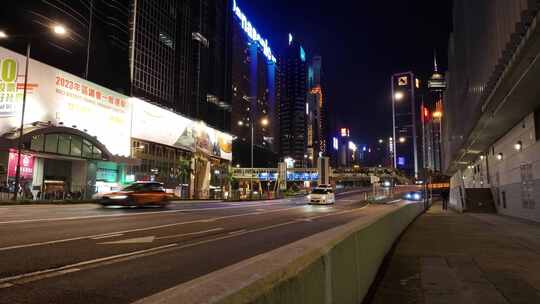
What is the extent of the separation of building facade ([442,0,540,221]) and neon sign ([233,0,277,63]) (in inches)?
4530

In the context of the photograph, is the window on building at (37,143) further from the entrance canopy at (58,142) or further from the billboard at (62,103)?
the billboard at (62,103)

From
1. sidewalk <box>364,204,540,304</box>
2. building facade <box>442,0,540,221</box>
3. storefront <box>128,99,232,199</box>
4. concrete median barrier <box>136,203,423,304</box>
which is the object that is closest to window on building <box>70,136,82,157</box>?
storefront <box>128,99,232,199</box>

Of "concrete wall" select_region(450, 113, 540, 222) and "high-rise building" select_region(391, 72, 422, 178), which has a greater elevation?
"high-rise building" select_region(391, 72, 422, 178)

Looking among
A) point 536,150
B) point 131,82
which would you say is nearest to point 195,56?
point 131,82

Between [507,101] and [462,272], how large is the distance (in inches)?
480

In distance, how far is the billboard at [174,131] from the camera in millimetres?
61719

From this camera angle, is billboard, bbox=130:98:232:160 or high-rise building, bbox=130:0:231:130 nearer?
billboard, bbox=130:98:232:160

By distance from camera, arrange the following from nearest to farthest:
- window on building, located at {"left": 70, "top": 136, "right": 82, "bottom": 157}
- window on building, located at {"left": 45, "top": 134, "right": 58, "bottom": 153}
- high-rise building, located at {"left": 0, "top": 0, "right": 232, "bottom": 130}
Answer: window on building, located at {"left": 45, "top": 134, "right": 58, "bottom": 153} → window on building, located at {"left": 70, "top": 136, "right": 82, "bottom": 157} → high-rise building, located at {"left": 0, "top": 0, "right": 232, "bottom": 130}

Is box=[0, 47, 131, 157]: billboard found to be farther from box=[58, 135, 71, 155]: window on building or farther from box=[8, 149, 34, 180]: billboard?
box=[8, 149, 34, 180]: billboard

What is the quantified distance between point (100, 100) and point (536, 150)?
46361 millimetres

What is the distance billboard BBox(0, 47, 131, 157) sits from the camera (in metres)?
37.5

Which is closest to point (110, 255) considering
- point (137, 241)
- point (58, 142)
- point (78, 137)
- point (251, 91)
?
point (137, 241)

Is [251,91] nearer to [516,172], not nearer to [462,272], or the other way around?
[516,172]

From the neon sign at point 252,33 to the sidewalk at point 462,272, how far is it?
12931cm
